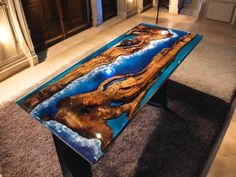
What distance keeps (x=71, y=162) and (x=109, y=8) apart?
3.84m

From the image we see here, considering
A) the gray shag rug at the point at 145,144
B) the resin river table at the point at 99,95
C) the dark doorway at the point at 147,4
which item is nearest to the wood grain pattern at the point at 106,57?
the resin river table at the point at 99,95

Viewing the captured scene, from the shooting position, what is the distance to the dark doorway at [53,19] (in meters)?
3.15

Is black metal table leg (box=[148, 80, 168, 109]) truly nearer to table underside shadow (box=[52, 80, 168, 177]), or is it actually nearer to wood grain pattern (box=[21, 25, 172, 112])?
wood grain pattern (box=[21, 25, 172, 112])

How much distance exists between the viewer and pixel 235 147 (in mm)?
1265

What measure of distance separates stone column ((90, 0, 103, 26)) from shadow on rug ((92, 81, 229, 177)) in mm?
2498

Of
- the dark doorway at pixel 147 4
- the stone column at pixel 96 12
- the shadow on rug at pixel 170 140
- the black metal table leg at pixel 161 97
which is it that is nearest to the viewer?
the shadow on rug at pixel 170 140

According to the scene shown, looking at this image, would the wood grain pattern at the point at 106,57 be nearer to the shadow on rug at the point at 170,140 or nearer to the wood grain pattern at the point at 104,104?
the wood grain pattern at the point at 104,104

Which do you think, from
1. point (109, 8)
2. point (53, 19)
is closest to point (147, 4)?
point (109, 8)

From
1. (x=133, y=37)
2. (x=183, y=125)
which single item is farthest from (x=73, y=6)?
(x=183, y=125)

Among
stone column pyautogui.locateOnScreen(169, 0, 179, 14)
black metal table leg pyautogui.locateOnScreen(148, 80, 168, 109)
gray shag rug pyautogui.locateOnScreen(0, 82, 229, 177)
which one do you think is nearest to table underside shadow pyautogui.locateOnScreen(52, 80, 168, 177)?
gray shag rug pyautogui.locateOnScreen(0, 82, 229, 177)

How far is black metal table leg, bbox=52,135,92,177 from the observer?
1.40m

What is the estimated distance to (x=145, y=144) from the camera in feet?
6.23

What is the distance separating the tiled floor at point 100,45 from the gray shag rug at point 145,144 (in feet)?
1.57

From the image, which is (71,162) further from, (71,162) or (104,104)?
(104,104)
